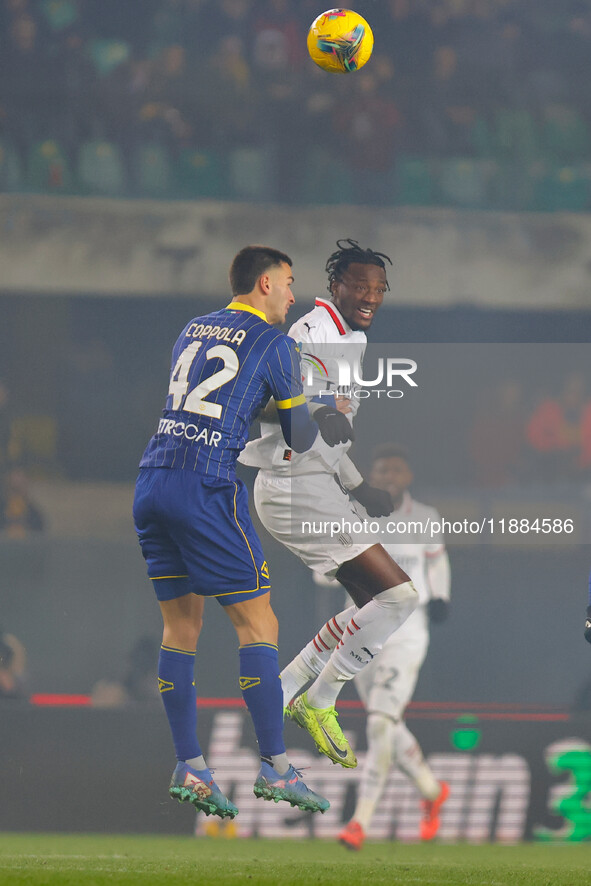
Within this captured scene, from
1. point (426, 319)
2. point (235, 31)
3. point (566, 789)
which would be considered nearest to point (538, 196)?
point (426, 319)

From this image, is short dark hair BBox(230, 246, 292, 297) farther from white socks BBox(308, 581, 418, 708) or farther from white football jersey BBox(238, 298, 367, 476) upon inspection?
white socks BBox(308, 581, 418, 708)

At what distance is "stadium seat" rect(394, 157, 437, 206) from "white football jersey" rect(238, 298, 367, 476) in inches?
187

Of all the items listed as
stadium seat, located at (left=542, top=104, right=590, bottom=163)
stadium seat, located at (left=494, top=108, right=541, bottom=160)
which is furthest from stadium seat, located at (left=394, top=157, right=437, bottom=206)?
stadium seat, located at (left=542, top=104, right=590, bottom=163)

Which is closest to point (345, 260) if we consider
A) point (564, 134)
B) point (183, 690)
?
point (183, 690)

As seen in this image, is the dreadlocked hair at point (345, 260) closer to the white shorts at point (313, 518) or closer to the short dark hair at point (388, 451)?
the white shorts at point (313, 518)

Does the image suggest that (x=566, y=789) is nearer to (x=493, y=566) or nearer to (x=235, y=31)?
(x=493, y=566)

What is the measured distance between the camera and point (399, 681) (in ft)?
25.5

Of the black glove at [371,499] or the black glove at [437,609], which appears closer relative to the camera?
the black glove at [371,499]

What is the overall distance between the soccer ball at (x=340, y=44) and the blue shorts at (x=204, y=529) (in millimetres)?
2660

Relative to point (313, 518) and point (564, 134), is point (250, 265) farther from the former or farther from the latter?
point (564, 134)

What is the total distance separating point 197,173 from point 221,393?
6007 millimetres

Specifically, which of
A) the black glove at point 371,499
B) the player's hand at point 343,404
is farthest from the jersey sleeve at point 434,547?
the player's hand at point 343,404

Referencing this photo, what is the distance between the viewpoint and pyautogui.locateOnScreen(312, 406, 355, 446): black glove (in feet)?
15.1

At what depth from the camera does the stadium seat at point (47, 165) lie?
382 inches
